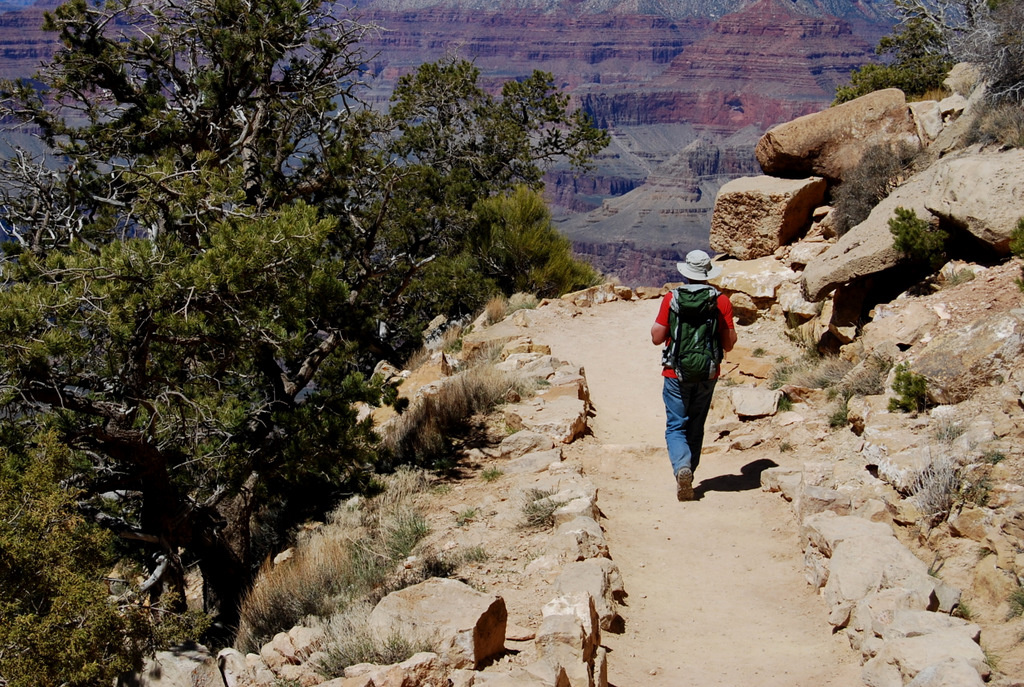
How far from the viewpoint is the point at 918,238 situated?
8.44 m

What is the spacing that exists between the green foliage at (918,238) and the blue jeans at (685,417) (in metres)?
2.96

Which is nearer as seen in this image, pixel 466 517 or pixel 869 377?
pixel 466 517

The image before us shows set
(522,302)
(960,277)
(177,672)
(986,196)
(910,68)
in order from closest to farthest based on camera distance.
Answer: (177,672) → (986,196) → (960,277) → (522,302) → (910,68)

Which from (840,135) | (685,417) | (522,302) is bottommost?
(522,302)

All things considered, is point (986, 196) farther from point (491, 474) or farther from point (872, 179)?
point (491, 474)

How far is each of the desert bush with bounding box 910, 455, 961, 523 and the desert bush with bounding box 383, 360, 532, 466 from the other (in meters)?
4.14

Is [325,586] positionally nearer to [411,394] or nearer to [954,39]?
[411,394]

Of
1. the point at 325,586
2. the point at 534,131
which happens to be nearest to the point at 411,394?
the point at 325,586

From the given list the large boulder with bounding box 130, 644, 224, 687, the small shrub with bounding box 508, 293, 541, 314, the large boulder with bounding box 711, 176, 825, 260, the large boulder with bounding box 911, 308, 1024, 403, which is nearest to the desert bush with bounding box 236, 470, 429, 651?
the large boulder with bounding box 130, 644, 224, 687

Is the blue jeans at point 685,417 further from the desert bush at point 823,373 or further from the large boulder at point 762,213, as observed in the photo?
the large boulder at point 762,213

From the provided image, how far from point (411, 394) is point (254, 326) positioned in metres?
4.15

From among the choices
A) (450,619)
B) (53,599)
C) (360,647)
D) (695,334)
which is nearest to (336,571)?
(360,647)

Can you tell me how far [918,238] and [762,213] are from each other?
429cm

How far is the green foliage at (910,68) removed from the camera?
16359 mm
